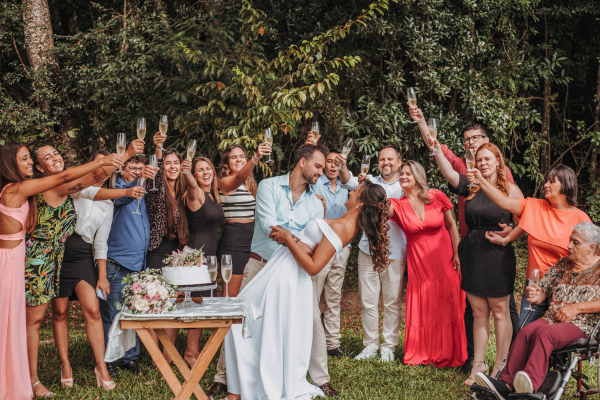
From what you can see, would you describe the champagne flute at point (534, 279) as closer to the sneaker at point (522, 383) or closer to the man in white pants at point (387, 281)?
the sneaker at point (522, 383)

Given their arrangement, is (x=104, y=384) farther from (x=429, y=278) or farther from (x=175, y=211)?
(x=429, y=278)

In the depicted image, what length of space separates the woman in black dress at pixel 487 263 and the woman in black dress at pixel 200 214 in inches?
85.5

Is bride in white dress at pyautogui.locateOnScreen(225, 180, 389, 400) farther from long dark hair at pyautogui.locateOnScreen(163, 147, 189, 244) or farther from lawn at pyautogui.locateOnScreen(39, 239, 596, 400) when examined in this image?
long dark hair at pyautogui.locateOnScreen(163, 147, 189, 244)

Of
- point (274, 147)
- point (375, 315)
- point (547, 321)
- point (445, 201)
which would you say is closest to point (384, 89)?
point (274, 147)

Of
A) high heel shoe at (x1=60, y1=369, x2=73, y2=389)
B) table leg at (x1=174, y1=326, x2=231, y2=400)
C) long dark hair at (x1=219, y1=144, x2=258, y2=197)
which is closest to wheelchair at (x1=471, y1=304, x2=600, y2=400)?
table leg at (x1=174, y1=326, x2=231, y2=400)

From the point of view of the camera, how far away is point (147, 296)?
348 centimetres

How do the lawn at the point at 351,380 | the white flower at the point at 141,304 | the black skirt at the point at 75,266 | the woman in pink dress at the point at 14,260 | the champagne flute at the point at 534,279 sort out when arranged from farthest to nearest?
the black skirt at the point at 75,266
the lawn at the point at 351,380
the woman in pink dress at the point at 14,260
the champagne flute at the point at 534,279
the white flower at the point at 141,304

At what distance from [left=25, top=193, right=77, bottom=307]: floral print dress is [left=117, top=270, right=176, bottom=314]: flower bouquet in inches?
42.5

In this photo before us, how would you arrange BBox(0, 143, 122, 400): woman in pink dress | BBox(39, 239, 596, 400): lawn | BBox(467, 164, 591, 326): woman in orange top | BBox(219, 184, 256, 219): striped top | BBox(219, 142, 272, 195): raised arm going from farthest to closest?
BBox(219, 184, 256, 219): striped top, BBox(219, 142, 272, 195): raised arm, BBox(39, 239, 596, 400): lawn, BBox(467, 164, 591, 326): woman in orange top, BBox(0, 143, 122, 400): woman in pink dress

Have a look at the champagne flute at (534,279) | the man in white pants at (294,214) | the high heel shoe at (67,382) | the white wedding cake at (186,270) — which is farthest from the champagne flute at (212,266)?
the champagne flute at (534,279)

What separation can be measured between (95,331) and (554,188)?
4041 millimetres

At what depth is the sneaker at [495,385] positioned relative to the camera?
146 inches

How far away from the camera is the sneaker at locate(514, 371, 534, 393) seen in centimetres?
352

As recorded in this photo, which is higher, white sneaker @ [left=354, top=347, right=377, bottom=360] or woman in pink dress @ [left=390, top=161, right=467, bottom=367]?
woman in pink dress @ [left=390, top=161, right=467, bottom=367]
